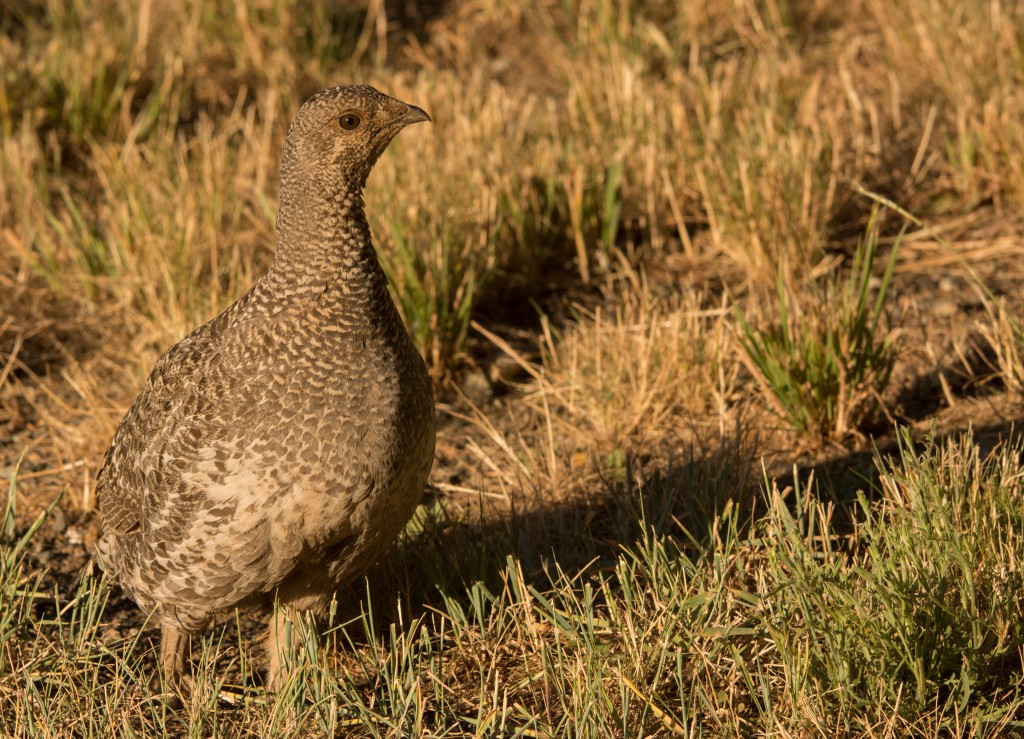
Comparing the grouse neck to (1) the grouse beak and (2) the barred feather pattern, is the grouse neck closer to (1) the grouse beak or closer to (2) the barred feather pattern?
(2) the barred feather pattern

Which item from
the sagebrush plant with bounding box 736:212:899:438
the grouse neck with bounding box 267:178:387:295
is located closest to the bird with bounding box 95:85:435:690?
the grouse neck with bounding box 267:178:387:295

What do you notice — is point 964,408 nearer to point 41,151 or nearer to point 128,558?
point 128,558

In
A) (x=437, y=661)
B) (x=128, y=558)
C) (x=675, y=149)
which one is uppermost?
(x=675, y=149)

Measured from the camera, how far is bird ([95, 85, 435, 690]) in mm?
3221

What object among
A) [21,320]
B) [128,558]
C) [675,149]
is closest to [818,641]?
[128,558]

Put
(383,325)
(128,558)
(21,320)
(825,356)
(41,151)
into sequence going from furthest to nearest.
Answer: (41,151), (21,320), (825,356), (128,558), (383,325)

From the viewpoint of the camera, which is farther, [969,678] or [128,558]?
[128,558]

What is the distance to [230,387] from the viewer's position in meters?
3.33

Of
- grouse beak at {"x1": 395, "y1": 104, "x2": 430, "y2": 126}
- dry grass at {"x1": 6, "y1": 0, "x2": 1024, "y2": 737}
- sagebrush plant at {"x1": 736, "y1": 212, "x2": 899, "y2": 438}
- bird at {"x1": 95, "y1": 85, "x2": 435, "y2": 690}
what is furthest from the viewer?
sagebrush plant at {"x1": 736, "y1": 212, "x2": 899, "y2": 438}

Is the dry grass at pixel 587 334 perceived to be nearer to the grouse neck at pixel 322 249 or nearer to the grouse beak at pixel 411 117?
the grouse neck at pixel 322 249

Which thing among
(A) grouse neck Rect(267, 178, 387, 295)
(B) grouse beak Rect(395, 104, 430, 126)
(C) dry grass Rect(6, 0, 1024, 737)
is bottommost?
(C) dry grass Rect(6, 0, 1024, 737)

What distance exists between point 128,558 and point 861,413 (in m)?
2.55

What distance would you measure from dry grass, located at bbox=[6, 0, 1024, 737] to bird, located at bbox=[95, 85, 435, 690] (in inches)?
11.1

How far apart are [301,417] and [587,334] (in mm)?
2063
